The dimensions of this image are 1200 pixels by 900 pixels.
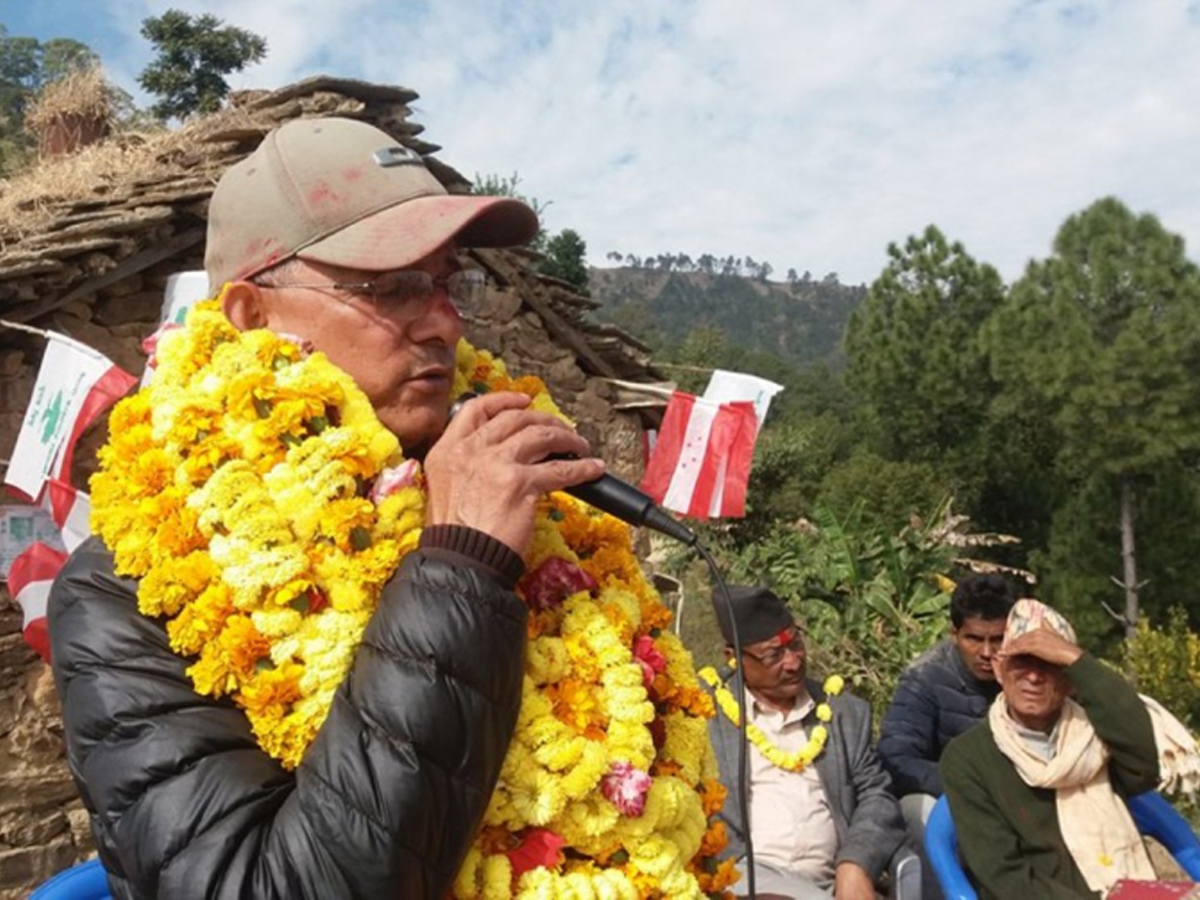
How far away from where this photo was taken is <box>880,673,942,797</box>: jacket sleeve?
159 inches

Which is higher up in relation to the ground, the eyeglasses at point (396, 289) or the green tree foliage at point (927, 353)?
the green tree foliage at point (927, 353)

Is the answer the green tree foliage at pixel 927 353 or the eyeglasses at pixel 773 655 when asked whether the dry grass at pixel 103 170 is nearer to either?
the eyeglasses at pixel 773 655

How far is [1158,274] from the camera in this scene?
109 feet

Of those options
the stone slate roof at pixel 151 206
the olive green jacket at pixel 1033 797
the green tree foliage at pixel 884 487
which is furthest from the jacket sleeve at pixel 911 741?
the green tree foliage at pixel 884 487

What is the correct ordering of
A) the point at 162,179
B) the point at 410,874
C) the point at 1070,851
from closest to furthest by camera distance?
the point at 410,874 → the point at 1070,851 → the point at 162,179

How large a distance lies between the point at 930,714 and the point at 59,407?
3.74 meters

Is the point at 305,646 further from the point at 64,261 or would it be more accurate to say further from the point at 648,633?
the point at 64,261

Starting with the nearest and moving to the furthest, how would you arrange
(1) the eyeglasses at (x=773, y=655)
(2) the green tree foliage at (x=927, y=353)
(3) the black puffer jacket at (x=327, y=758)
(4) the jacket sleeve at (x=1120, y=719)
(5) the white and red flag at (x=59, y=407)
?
(3) the black puffer jacket at (x=327, y=758) < (4) the jacket sleeve at (x=1120, y=719) < (1) the eyeglasses at (x=773, y=655) < (5) the white and red flag at (x=59, y=407) < (2) the green tree foliage at (x=927, y=353)

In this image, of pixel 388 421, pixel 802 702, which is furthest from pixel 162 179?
pixel 388 421

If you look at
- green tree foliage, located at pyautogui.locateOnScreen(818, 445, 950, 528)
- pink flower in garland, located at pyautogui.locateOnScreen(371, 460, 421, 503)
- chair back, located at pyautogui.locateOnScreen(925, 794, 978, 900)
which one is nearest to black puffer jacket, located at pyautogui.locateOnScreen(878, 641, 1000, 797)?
chair back, located at pyautogui.locateOnScreen(925, 794, 978, 900)

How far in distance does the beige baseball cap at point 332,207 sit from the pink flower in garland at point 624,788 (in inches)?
29.2

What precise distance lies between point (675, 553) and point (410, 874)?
9.99 meters

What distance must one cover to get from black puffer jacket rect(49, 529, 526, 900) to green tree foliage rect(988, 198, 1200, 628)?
32.0 m

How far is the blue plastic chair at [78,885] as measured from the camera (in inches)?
79.3
